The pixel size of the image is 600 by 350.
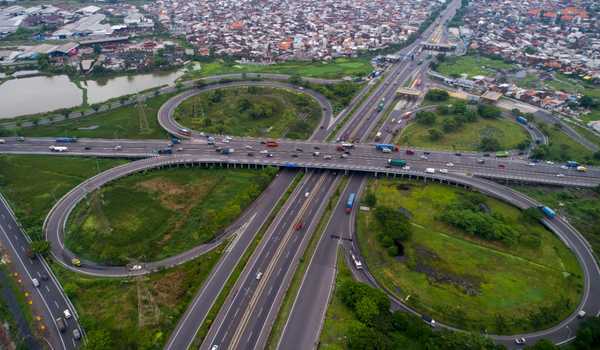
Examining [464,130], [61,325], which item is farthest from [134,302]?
[464,130]

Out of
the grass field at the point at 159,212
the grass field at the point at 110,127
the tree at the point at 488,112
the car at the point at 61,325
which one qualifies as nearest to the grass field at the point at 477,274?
the grass field at the point at 159,212

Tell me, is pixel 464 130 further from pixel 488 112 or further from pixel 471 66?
pixel 471 66

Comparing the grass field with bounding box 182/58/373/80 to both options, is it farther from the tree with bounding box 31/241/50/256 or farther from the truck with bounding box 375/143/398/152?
the tree with bounding box 31/241/50/256

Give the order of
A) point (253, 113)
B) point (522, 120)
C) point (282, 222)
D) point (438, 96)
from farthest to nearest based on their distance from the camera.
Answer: point (438, 96) < point (253, 113) < point (522, 120) < point (282, 222)

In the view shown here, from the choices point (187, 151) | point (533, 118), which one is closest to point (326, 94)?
point (187, 151)

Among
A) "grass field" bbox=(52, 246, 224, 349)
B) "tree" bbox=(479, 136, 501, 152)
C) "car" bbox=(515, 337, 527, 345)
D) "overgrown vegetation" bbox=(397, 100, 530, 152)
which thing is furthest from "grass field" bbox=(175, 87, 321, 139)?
"car" bbox=(515, 337, 527, 345)

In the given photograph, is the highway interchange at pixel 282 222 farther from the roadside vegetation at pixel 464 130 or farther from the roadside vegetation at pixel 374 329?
the roadside vegetation at pixel 464 130

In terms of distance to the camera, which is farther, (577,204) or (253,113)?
(253,113)
